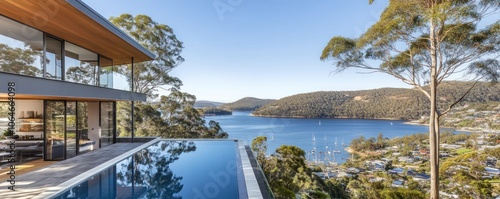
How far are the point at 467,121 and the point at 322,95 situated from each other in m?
22.4

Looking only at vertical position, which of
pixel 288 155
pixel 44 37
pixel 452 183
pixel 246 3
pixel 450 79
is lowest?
pixel 452 183

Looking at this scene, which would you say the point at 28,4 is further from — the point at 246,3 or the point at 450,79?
the point at 246,3

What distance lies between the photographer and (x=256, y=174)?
598 cm

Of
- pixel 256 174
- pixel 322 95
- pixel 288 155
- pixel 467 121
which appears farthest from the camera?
pixel 322 95

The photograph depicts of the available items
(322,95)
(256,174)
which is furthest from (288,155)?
(322,95)

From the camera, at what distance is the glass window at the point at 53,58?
6545mm

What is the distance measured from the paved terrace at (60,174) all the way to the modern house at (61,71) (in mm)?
747

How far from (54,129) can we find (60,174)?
2.46 metres

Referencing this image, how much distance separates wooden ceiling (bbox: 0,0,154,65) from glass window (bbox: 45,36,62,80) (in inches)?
9.1

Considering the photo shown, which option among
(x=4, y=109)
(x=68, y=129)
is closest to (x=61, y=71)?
(x=68, y=129)

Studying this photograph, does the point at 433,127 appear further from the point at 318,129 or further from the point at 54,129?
the point at 318,129

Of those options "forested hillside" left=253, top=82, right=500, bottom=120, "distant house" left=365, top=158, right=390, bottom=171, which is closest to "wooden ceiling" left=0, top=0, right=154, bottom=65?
"distant house" left=365, top=158, right=390, bottom=171

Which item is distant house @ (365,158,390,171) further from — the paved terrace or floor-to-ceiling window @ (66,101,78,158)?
floor-to-ceiling window @ (66,101,78,158)

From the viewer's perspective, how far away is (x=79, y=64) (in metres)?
8.45
